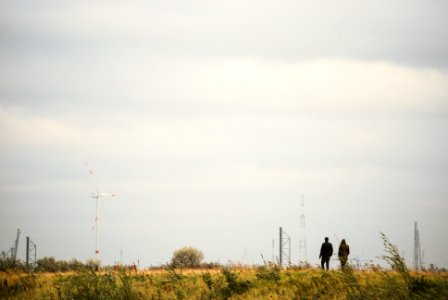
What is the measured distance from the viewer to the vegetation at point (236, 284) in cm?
2160

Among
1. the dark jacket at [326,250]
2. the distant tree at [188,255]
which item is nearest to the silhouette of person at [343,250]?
the dark jacket at [326,250]

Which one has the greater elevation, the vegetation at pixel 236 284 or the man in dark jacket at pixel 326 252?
the man in dark jacket at pixel 326 252

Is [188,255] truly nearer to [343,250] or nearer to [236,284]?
[343,250]

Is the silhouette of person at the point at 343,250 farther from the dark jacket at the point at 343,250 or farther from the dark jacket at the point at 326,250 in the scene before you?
the dark jacket at the point at 326,250

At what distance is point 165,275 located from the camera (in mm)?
31250

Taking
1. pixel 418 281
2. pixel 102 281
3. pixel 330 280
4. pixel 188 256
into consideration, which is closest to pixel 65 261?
pixel 188 256

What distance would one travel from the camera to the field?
21909 mm

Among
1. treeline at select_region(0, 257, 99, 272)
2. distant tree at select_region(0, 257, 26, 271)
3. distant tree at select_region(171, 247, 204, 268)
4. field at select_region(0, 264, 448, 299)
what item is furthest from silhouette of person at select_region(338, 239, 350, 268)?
distant tree at select_region(171, 247, 204, 268)

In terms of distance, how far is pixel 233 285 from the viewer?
27.4 metres

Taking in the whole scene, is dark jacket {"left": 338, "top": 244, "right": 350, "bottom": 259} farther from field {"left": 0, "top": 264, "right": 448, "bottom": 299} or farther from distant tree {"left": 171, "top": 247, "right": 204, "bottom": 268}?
→ distant tree {"left": 171, "top": 247, "right": 204, "bottom": 268}

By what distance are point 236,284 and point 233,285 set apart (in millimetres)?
150

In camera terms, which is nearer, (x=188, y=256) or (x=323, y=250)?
(x=323, y=250)

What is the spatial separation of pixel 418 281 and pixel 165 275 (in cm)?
1389

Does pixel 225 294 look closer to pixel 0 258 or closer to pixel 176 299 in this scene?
pixel 176 299
